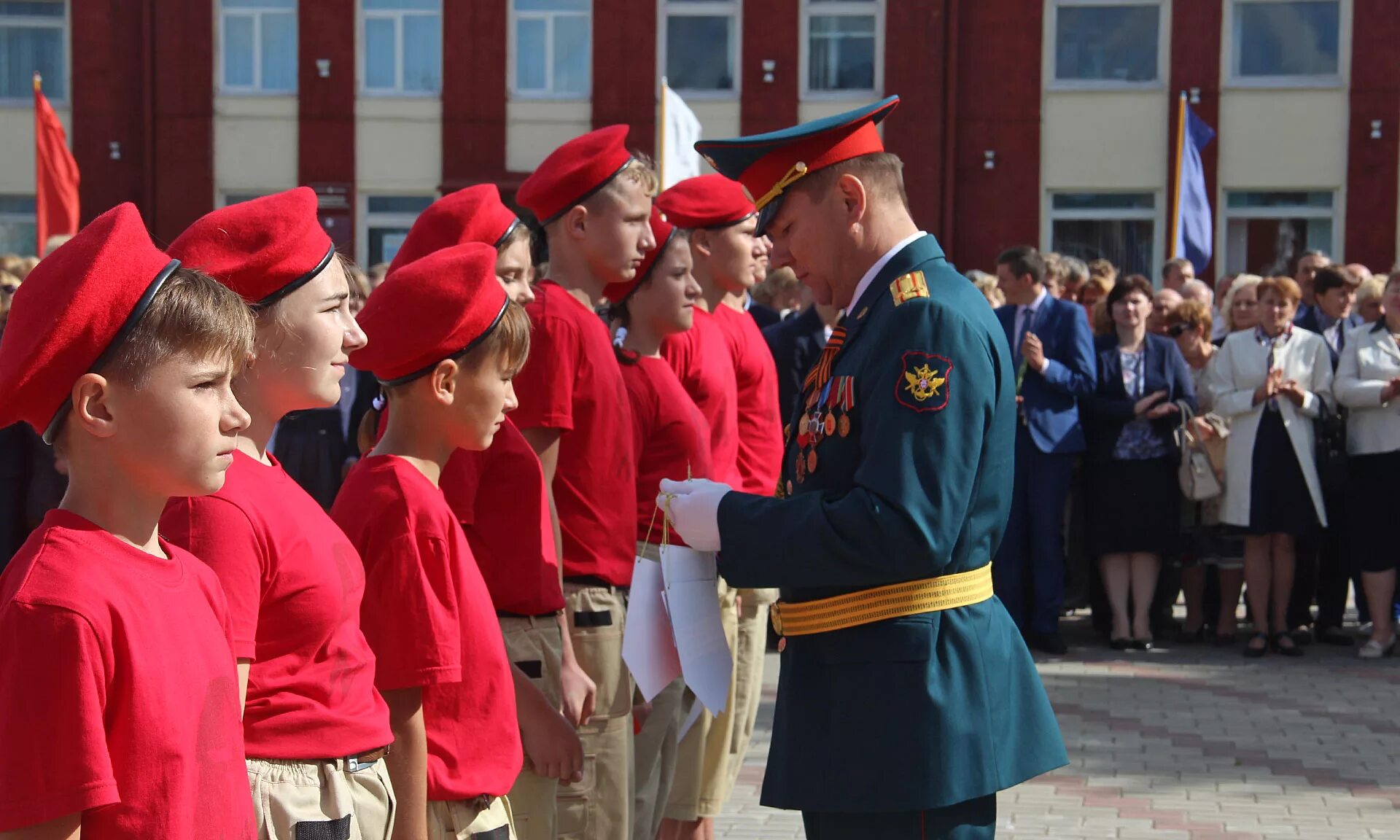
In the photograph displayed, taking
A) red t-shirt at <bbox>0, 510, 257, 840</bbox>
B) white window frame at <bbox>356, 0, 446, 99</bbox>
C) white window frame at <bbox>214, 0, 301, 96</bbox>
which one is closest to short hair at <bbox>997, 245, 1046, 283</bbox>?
red t-shirt at <bbox>0, 510, 257, 840</bbox>

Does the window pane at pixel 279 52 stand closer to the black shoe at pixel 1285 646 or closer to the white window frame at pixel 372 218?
the white window frame at pixel 372 218

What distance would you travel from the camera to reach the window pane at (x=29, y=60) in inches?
906

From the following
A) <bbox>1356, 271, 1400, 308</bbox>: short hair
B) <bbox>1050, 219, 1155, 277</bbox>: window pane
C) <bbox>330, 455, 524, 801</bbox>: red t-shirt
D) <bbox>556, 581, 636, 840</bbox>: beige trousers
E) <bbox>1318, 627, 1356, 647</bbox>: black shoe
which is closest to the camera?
<bbox>330, 455, 524, 801</bbox>: red t-shirt

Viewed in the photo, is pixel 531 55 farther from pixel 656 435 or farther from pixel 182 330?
pixel 182 330

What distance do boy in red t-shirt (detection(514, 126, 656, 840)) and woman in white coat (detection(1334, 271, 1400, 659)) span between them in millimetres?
6311

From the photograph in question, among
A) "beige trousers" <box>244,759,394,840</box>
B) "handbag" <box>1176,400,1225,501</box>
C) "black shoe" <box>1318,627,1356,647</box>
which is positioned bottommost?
"black shoe" <box>1318,627,1356,647</box>

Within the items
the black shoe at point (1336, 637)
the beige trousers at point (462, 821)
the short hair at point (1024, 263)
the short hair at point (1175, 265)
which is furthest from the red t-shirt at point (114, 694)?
the short hair at point (1175, 265)

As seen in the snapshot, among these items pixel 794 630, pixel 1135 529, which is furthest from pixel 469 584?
pixel 1135 529

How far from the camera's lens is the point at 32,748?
78.9 inches

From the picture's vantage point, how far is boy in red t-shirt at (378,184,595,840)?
355cm

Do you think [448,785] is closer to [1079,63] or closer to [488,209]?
[488,209]

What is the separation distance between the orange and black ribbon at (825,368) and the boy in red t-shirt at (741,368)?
2085 mm

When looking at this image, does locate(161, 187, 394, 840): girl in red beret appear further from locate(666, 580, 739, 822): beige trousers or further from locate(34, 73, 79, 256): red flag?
locate(34, 73, 79, 256): red flag

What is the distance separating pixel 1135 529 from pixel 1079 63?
44.5 feet
